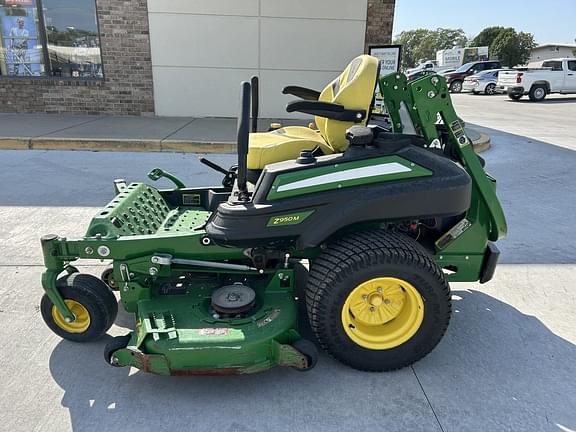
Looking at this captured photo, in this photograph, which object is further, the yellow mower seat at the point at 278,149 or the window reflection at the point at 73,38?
the window reflection at the point at 73,38

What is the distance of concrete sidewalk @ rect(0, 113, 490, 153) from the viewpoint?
723 centimetres

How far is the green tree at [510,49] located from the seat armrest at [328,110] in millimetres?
58039

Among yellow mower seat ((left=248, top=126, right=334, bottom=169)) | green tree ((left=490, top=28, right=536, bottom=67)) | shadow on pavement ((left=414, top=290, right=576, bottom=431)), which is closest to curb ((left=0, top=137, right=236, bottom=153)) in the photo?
yellow mower seat ((left=248, top=126, right=334, bottom=169))

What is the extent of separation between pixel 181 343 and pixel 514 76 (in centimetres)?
2093

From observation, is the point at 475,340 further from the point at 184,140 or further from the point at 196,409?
the point at 184,140

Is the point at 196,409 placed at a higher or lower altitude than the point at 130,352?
lower

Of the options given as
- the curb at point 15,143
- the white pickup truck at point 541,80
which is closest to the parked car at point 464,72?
the white pickup truck at point 541,80

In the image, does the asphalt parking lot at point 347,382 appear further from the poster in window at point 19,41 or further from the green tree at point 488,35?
the green tree at point 488,35

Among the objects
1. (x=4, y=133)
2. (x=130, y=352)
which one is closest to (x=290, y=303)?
(x=130, y=352)

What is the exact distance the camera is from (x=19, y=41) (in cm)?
967

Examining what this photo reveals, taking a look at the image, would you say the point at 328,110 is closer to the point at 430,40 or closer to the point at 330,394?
the point at 330,394

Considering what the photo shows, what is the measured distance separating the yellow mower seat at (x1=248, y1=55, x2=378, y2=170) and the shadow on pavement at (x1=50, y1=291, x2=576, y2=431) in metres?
1.24

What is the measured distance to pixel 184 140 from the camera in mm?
7324

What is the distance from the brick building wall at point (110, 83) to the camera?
9117 millimetres
